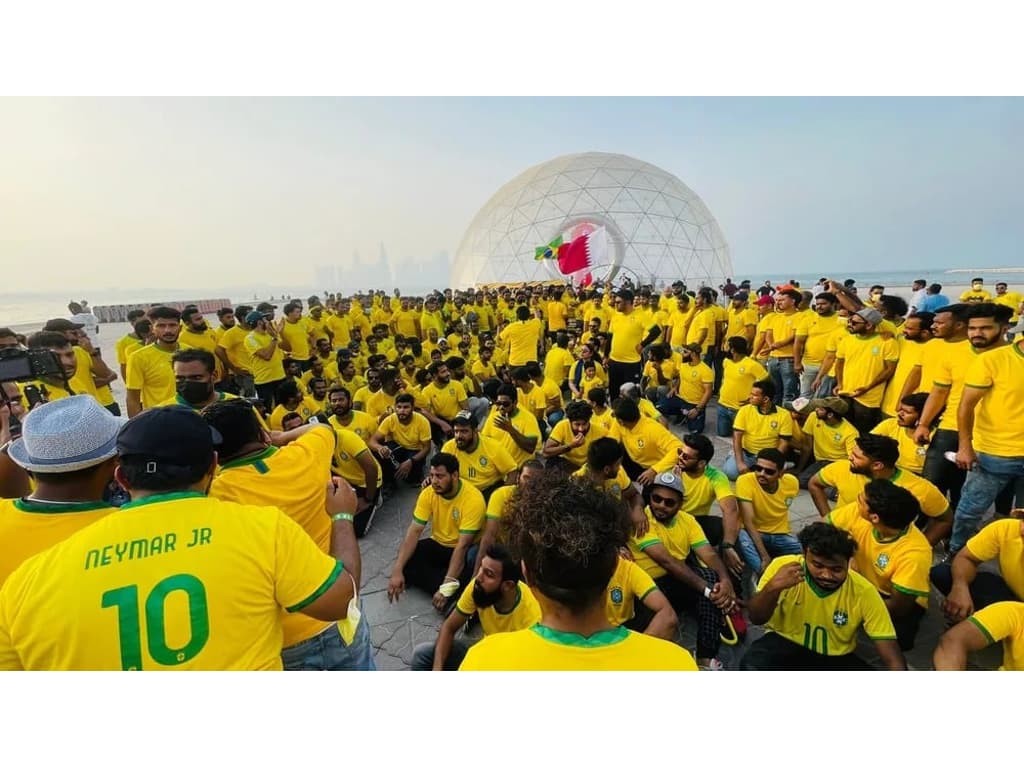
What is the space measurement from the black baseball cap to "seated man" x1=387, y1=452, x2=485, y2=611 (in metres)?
2.35

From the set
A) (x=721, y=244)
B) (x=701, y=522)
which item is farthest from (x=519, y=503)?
(x=721, y=244)

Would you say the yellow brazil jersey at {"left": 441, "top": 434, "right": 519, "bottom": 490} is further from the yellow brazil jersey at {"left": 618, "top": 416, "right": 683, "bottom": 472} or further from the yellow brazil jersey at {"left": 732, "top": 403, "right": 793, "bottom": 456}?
the yellow brazil jersey at {"left": 732, "top": 403, "right": 793, "bottom": 456}

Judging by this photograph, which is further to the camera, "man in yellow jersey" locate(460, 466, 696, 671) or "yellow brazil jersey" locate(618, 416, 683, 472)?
"yellow brazil jersey" locate(618, 416, 683, 472)

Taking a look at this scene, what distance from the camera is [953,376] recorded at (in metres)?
3.97

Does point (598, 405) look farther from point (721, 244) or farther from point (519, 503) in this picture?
point (721, 244)

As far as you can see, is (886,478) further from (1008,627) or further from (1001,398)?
(1008,627)

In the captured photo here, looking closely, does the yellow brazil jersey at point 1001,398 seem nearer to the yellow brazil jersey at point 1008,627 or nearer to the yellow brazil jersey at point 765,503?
the yellow brazil jersey at point 765,503

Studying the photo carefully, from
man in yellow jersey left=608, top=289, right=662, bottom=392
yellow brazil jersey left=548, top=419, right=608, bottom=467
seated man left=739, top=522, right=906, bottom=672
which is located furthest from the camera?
man in yellow jersey left=608, top=289, right=662, bottom=392

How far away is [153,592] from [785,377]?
790cm

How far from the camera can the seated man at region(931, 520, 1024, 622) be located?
9.32 ft

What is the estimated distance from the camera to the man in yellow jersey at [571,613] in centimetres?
122

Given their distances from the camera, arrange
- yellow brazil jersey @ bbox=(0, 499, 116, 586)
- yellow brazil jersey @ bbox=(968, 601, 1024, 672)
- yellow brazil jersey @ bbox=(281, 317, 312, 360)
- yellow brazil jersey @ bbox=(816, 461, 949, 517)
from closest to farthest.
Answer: yellow brazil jersey @ bbox=(0, 499, 116, 586)
yellow brazil jersey @ bbox=(968, 601, 1024, 672)
yellow brazil jersey @ bbox=(816, 461, 949, 517)
yellow brazil jersey @ bbox=(281, 317, 312, 360)

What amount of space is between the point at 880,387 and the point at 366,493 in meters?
5.48

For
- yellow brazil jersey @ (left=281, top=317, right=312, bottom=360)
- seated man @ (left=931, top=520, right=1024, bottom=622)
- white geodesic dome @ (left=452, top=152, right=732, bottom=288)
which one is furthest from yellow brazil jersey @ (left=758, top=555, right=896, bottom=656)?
white geodesic dome @ (left=452, top=152, right=732, bottom=288)
